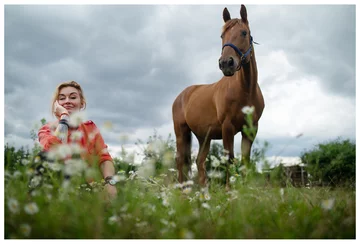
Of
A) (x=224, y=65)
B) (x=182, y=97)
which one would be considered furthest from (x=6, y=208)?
(x=182, y=97)

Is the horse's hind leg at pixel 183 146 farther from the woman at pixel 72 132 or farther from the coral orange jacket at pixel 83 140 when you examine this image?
the coral orange jacket at pixel 83 140

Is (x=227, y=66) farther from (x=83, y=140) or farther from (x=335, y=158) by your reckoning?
(x=335, y=158)

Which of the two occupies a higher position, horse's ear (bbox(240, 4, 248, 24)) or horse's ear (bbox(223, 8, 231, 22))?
horse's ear (bbox(223, 8, 231, 22))

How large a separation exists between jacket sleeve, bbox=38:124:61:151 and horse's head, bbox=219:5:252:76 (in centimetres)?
250

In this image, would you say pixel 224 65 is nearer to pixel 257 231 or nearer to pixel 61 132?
pixel 61 132

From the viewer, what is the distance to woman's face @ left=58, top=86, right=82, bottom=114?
170 inches

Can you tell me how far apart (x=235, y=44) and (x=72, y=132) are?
2.96 meters

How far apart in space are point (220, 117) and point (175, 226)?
384 centimetres

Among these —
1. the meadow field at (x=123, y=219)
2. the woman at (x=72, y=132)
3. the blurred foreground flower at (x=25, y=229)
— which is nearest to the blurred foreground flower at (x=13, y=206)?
the meadow field at (x=123, y=219)

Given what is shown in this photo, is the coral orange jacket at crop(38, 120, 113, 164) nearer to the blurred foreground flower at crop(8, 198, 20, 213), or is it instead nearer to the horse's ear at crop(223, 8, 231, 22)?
the blurred foreground flower at crop(8, 198, 20, 213)

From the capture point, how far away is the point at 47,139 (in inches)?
142

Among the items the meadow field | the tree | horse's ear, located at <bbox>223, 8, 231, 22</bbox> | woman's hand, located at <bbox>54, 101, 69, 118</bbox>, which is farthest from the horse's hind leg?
the tree

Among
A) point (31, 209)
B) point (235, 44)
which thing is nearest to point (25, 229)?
point (31, 209)

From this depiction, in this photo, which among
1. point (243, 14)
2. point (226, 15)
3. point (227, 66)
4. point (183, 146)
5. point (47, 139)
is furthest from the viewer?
point (183, 146)
